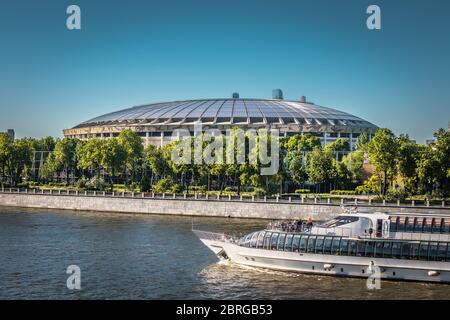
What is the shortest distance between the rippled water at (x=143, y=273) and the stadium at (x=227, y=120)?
77.1 meters

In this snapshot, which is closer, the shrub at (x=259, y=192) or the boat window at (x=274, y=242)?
the boat window at (x=274, y=242)

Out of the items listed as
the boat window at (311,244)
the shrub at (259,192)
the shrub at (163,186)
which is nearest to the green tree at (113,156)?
the shrub at (163,186)

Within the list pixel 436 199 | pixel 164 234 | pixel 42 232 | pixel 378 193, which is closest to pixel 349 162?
pixel 378 193

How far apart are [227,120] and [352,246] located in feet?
332

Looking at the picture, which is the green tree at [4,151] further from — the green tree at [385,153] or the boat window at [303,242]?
the boat window at [303,242]

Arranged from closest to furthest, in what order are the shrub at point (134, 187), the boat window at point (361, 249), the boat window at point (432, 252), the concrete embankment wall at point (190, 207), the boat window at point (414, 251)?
the boat window at point (432, 252) → the boat window at point (414, 251) → the boat window at point (361, 249) → the concrete embankment wall at point (190, 207) → the shrub at point (134, 187)

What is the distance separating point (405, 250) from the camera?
143ft

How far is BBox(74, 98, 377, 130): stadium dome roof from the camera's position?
5709 inches

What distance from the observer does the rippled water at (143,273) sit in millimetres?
39250

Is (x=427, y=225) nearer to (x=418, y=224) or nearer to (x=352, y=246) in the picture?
(x=418, y=224)

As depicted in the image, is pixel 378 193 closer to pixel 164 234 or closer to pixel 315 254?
pixel 164 234

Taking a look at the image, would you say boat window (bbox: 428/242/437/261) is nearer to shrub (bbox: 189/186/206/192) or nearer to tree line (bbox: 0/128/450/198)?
tree line (bbox: 0/128/450/198)

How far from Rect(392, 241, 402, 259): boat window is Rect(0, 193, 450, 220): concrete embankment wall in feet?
109

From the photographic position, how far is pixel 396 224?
151 feet
